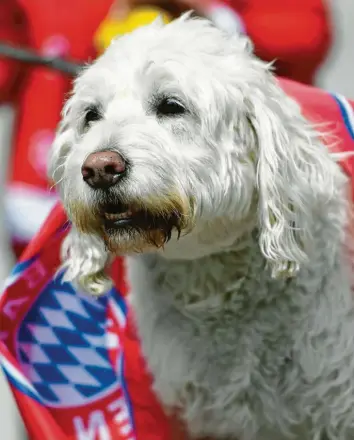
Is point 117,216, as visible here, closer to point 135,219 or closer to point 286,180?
point 135,219

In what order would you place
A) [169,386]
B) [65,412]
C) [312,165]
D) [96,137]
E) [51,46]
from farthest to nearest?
[51,46] → [65,412] → [169,386] → [312,165] → [96,137]

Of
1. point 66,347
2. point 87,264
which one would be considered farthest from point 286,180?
point 66,347

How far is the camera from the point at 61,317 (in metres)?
1.86

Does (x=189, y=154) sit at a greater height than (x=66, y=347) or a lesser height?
greater

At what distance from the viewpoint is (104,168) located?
4.41 feet

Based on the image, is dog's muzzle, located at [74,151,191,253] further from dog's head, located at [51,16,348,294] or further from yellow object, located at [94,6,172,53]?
yellow object, located at [94,6,172,53]

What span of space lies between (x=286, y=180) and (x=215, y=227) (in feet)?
0.41

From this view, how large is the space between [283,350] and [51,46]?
Answer: 1.00m

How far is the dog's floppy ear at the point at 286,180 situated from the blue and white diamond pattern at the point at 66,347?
0.50 m

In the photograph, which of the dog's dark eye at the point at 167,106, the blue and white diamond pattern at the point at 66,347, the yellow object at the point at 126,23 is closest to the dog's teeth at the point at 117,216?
the dog's dark eye at the point at 167,106

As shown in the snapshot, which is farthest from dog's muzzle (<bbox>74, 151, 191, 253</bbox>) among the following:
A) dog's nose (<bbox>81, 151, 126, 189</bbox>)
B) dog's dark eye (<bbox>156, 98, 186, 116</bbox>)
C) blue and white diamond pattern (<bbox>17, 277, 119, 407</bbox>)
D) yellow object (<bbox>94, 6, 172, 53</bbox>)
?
yellow object (<bbox>94, 6, 172, 53</bbox>)

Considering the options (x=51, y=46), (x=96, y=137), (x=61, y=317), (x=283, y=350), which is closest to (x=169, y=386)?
(x=283, y=350)

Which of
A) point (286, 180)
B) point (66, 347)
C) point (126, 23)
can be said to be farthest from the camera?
point (126, 23)

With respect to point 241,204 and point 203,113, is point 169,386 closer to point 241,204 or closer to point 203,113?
point 241,204
